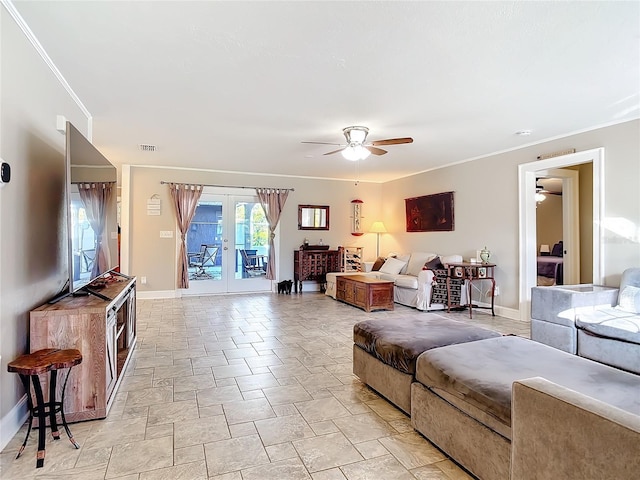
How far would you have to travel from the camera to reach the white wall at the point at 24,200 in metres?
2.11

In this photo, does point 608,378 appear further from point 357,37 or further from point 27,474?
point 27,474

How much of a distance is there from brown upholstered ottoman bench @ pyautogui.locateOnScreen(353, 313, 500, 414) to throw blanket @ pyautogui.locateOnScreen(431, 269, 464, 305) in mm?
2844

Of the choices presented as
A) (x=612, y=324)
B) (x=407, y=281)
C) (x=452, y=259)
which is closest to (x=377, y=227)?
(x=407, y=281)

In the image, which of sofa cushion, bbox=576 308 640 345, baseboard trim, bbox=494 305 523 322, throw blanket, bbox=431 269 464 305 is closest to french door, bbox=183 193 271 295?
throw blanket, bbox=431 269 464 305

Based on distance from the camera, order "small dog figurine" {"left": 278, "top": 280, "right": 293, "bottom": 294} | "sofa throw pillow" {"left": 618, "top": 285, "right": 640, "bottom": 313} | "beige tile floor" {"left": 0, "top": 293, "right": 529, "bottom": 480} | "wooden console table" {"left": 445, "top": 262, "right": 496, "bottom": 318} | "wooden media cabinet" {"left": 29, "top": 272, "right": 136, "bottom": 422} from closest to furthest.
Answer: "beige tile floor" {"left": 0, "top": 293, "right": 529, "bottom": 480}, "wooden media cabinet" {"left": 29, "top": 272, "right": 136, "bottom": 422}, "sofa throw pillow" {"left": 618, "top": 285, "right": 640, "bottom": 313}, "wooden console table" {"left": 445, "top": 262, "right": 496, "bottom": 318}, "small dog figurine" {"left": 278, "top": 280, "right": 293, "bottom": 294}

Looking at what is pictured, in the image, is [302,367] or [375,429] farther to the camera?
[302,367]

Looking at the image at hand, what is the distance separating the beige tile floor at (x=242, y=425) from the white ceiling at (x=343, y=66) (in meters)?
2.50

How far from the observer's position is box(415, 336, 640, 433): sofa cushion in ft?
5.43

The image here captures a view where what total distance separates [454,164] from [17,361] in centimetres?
633

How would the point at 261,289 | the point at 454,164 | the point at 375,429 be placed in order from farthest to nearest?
the point at 261,289
the point at 454,164
the point at 375,429

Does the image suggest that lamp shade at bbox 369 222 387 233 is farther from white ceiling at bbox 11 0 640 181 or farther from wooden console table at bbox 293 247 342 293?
white ceiling at bbox 11 0 640 181

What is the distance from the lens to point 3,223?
2111mm

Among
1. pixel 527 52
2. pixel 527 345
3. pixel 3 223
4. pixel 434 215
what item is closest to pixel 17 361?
pixel 3 223

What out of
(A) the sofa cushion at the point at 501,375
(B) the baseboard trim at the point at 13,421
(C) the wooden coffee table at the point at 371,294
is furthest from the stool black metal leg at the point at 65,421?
(C) the wooden coffee table at the point at 371,294
